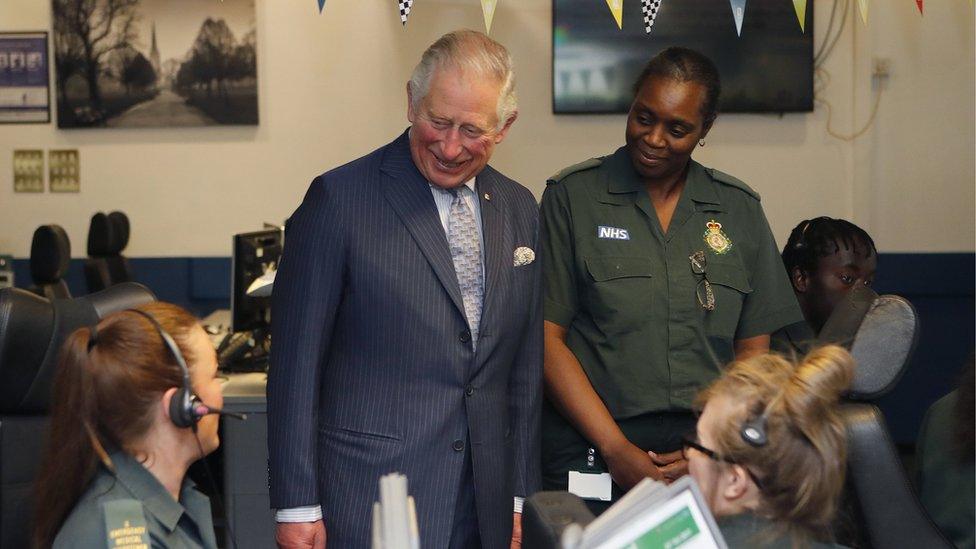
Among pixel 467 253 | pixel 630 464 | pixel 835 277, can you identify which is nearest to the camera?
pixel 467 253

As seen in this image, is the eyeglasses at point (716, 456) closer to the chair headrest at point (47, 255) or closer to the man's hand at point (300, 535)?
the man's hand at point (300, 535)

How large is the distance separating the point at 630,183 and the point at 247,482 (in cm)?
167

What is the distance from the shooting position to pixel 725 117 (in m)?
5.96

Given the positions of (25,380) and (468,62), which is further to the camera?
(25,380)

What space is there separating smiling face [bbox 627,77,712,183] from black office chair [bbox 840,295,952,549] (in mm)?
652

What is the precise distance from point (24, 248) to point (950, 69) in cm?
490

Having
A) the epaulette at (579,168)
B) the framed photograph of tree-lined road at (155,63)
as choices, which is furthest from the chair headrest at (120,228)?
the epaulette at (579,168)

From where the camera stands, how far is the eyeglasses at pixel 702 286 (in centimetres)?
249

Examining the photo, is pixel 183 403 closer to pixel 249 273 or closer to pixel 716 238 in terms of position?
pixel 716 238

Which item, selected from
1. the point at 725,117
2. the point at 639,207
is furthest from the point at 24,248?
the point at 639,207

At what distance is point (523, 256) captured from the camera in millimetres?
2260

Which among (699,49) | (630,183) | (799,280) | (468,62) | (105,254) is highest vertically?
(699,49)

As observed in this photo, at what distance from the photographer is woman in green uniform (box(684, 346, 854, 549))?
1605mm

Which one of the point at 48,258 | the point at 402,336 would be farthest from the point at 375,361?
the point at 48,258
